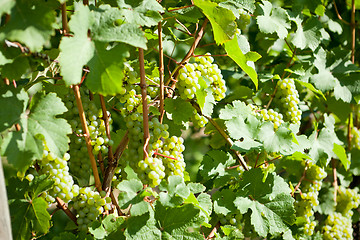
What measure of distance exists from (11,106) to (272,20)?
4.11 feet

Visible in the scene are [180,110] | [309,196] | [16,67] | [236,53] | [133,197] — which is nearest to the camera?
[16,67]

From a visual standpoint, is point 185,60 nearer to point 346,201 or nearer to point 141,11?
point 141,11

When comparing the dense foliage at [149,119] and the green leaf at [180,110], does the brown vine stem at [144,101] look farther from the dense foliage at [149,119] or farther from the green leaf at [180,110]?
the green leaf at [180,110]

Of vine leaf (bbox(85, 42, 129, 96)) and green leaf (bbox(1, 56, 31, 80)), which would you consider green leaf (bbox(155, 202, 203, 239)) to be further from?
green leaf (bbox(1, 56, 31, 80))

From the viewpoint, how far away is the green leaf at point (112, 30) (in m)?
1.12

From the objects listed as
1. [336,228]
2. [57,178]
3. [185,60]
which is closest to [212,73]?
[185,60]

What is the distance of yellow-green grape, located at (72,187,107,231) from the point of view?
53.8 inches

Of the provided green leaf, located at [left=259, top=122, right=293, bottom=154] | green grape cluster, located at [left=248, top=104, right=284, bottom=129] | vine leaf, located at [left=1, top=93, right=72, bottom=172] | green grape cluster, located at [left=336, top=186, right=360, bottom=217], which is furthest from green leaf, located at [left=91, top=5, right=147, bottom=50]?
green grape cluster, located at [left=336, top=186, right=360, bottom=217]

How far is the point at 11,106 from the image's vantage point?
1144mm

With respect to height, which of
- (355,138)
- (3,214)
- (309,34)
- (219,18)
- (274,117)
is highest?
(219,18)

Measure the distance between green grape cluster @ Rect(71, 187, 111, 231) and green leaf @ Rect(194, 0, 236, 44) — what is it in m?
0.67

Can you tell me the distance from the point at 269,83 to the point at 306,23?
390 mm

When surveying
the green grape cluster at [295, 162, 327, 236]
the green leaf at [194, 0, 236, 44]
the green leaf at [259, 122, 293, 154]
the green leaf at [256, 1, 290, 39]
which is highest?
the green leaf at [194, 0, 236, 44]

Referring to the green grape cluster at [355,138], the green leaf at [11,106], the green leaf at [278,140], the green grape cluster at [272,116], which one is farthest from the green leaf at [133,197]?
the green grape cluster at [355,138]
